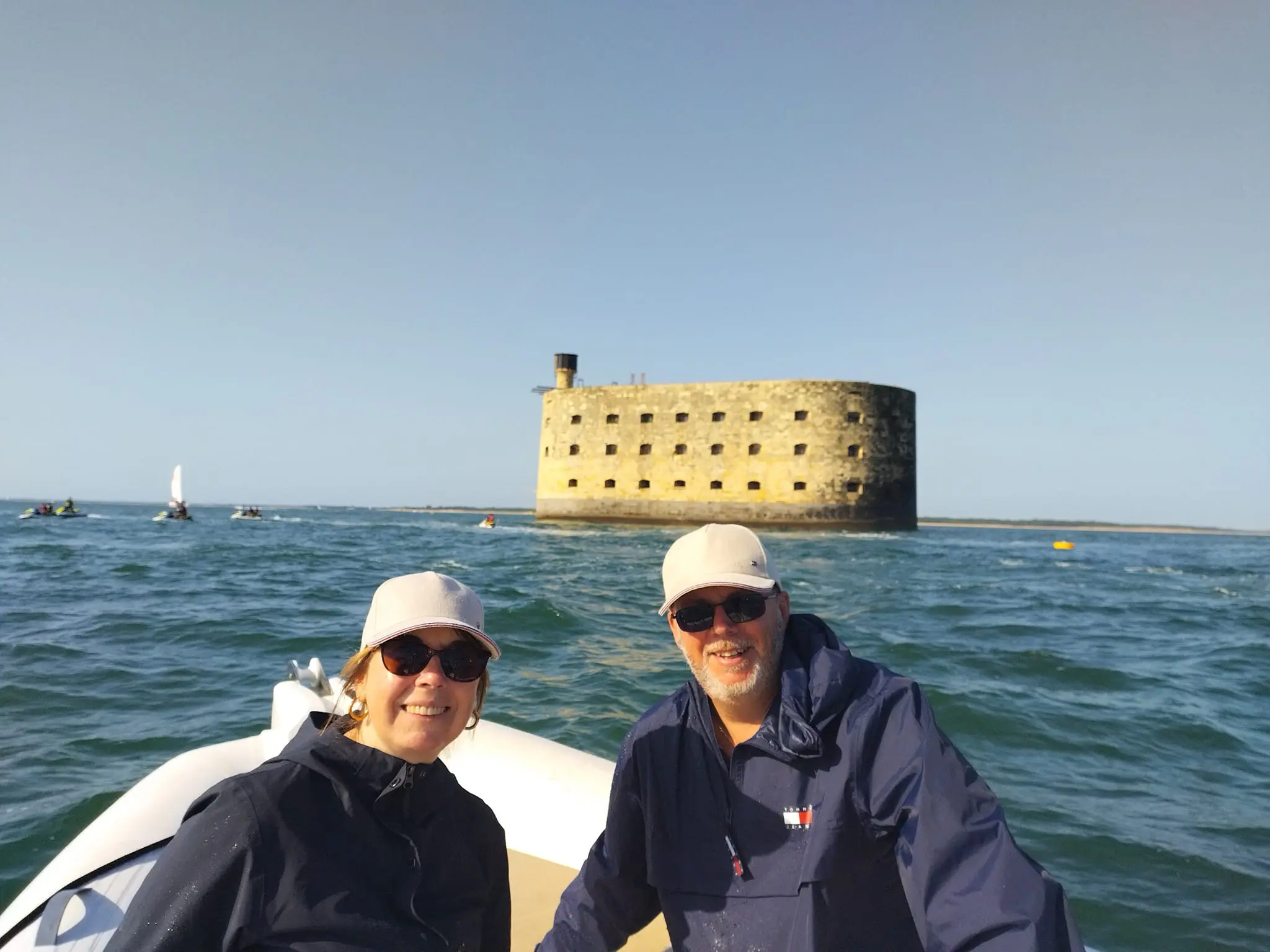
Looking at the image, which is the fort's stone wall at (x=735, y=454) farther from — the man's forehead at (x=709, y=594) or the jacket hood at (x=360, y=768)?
the jacket hood at (x=360, y=768)

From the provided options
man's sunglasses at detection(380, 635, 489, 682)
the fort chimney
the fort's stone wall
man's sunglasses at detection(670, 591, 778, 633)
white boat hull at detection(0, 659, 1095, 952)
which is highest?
the fort chimney

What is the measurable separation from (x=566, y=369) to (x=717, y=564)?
39.4 meters

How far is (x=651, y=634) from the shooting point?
356 inches

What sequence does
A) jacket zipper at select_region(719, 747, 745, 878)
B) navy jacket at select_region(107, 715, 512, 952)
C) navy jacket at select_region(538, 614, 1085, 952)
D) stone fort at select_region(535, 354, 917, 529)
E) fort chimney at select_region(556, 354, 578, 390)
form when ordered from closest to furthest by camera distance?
navy jacket at select_region(107, 715, 512, 952), navy jacket at select_region(538, 614, 1085, 952), jacket zipper at select_region(719, 747, 745, 878), stone fort at select_region(535, 354, 917, 529), fort chimney at select_region(556, 354, 578, 390)

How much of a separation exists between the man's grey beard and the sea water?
2554mm

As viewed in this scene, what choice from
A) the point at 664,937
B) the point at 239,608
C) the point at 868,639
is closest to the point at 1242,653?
the point at 868,639

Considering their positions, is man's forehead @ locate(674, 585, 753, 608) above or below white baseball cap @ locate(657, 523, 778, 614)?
below

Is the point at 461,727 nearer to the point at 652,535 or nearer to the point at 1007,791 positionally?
the point at 1007,791

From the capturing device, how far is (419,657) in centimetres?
164

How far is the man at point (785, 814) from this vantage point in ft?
4.75

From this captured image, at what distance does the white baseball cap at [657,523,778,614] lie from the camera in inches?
73.0

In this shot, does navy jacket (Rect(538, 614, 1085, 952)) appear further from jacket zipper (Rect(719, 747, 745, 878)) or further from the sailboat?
the sailboat

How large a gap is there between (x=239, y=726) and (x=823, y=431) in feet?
101

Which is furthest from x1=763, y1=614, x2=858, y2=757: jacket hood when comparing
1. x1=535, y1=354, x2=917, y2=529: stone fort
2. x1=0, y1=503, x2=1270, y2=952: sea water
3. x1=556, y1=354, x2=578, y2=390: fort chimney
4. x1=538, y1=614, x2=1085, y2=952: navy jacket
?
x1=556, y1=354, x2=578, y2=390: fort chimney
